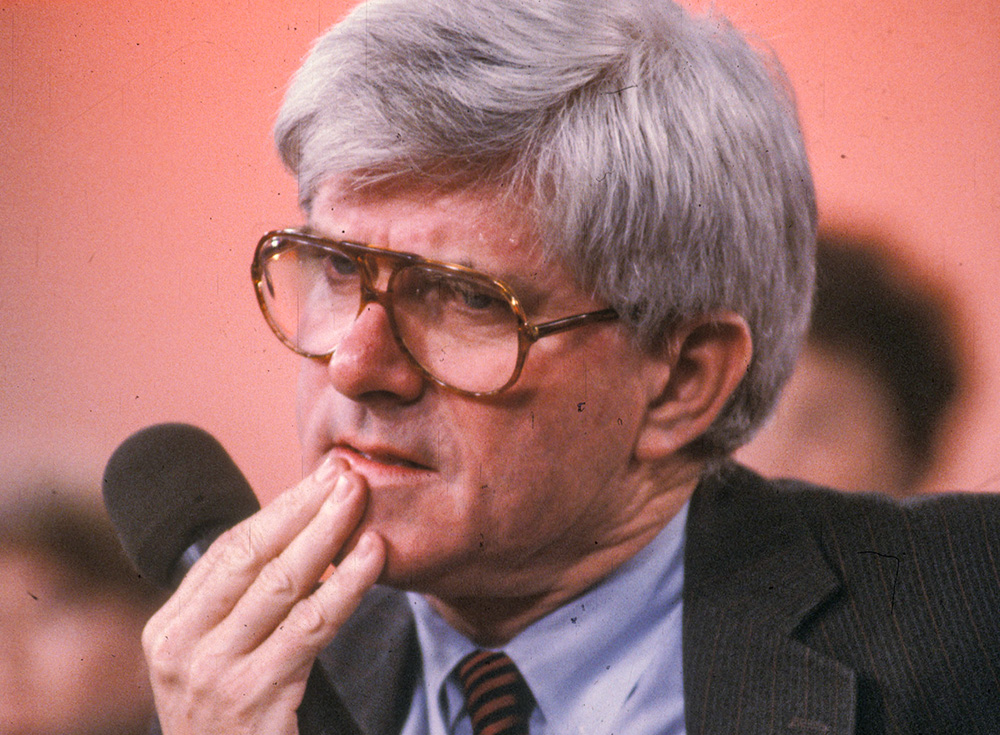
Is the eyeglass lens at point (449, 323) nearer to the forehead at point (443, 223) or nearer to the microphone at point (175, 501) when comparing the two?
the forehead at point (443, 223)

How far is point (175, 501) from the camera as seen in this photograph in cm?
95

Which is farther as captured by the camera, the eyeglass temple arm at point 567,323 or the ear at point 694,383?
the ear at point 694,383

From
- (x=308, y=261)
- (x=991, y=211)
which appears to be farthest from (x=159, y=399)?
(x=991, y=211)

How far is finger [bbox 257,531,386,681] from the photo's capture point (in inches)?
33.7

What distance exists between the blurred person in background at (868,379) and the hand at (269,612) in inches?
27.7

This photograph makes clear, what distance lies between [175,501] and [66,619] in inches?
11.2

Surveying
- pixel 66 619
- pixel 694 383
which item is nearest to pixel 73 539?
pixel 66 619

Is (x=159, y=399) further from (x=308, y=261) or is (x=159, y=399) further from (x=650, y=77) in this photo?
Result: (x=650, y=77)

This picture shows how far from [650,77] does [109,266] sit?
29.4 inches

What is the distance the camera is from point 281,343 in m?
1.03

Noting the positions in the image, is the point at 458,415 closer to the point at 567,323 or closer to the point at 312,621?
the point at 567,323

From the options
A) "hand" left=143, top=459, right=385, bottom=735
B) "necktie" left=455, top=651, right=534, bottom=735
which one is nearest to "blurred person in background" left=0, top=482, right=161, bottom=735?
"hand" left=143, top=459, right=385, bottom=735

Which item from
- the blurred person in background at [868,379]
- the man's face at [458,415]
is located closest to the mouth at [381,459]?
the man's face at [458,415]

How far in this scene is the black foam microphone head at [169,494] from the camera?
3.12ft
